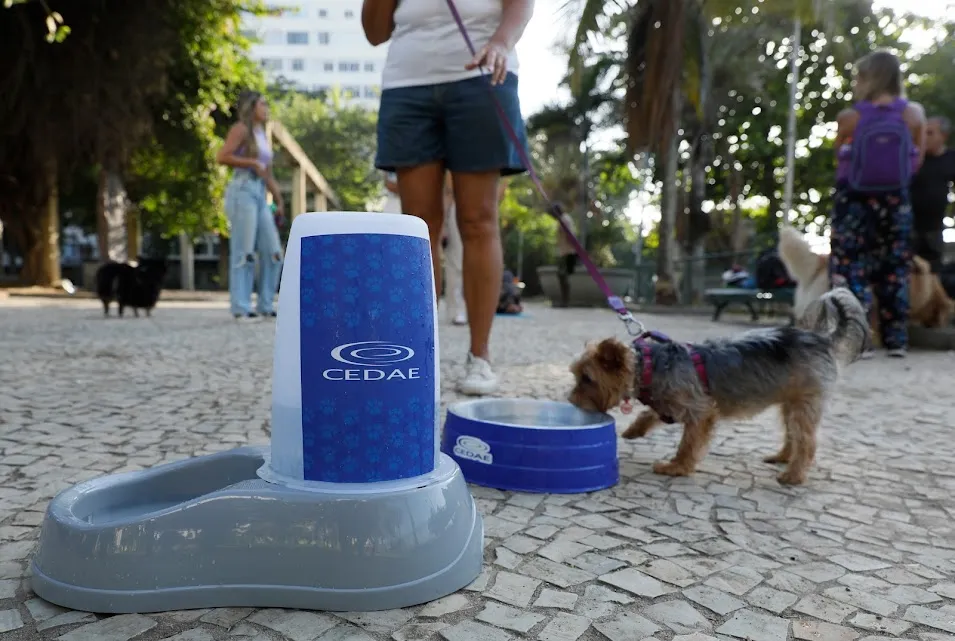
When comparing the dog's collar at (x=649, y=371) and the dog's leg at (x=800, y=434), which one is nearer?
the dog's leg at (x=800, y=434)

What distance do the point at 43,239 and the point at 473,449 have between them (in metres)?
20.3

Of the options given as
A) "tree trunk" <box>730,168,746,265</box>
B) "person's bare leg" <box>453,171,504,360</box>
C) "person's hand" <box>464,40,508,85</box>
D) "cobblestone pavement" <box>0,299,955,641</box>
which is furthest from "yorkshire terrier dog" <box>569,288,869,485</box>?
"tree trunk" <box>730,168,746,265</box>

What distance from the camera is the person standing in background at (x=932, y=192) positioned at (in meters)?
6.97

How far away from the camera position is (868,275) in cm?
641

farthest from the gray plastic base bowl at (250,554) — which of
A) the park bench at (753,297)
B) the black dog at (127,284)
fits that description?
the park bench at (753,297)

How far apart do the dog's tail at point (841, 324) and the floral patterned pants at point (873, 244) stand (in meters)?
3.72

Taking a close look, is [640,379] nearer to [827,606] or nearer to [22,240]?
[827,606]

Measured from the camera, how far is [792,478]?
8.63 feet

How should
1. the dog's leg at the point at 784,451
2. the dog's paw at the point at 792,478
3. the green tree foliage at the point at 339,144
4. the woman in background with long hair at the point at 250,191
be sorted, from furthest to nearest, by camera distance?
1. the green tree foliage at the point at 339,144
2. the woman in background with long hair at the point at 250,191
3. the dog's leg at the point at 784,451
4. the dog's paw at the point at 792,478

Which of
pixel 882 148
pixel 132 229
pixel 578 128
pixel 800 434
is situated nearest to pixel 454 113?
pixel 800 434

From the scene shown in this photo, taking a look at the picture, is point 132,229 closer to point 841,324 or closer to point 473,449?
point 473,449

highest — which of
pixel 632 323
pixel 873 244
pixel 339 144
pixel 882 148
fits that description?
pixel 339 144

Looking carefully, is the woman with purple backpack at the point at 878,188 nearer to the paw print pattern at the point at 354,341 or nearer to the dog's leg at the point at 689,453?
the dog's leg at the point at 689,453

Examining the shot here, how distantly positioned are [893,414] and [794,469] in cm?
178
